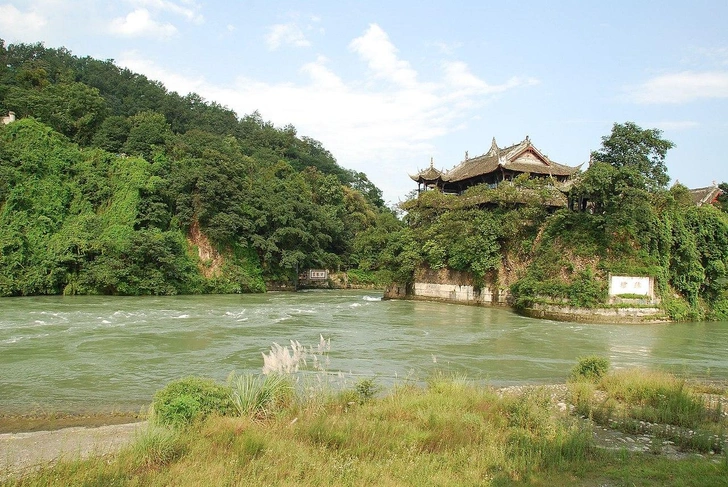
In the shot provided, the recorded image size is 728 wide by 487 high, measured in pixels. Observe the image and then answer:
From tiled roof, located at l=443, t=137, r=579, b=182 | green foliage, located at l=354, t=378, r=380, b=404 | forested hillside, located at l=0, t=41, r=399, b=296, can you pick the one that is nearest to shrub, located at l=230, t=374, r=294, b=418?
green foliage, located at l=354, t=378, r=380, b=404

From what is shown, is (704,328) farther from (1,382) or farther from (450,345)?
(1,382)

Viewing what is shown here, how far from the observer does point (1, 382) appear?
11.3m

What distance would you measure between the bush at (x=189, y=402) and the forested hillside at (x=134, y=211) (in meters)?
31.5

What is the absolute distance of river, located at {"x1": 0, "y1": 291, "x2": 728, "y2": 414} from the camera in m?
11.7

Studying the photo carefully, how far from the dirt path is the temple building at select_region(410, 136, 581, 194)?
31.1m

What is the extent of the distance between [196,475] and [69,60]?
87.0 m

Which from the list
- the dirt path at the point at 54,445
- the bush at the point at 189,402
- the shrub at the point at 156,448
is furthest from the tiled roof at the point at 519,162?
the shrub at the point at 156,448

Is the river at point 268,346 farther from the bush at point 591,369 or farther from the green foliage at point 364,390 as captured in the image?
the green foliage at point 364,390

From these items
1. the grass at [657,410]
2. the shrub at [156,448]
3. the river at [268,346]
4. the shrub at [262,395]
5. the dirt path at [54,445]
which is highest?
the shrub at [262,395]

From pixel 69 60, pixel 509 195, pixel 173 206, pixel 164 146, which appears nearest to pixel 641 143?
pixel 509 195

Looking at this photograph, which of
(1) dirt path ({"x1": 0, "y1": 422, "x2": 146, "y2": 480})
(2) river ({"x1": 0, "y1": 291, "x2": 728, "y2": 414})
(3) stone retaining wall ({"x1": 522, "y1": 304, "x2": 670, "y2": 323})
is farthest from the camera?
(3) stone retaining wall ({"x1": 522, "y1": 304, "x2": 670, "y2": 323})

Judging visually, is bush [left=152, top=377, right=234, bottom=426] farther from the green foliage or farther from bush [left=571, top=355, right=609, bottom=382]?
bush [left=571, top=355, right=609, bottom=382]

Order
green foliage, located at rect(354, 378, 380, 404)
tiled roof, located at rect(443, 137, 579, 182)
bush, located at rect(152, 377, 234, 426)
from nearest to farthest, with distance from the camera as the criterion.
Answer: bush, located at rect(152, 377, 234, 426) → green foliage, located at rect(354, 378, 380, 404) → tiled roof, located at rect(443, 137, 579, 182)

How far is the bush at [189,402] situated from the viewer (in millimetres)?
6625
